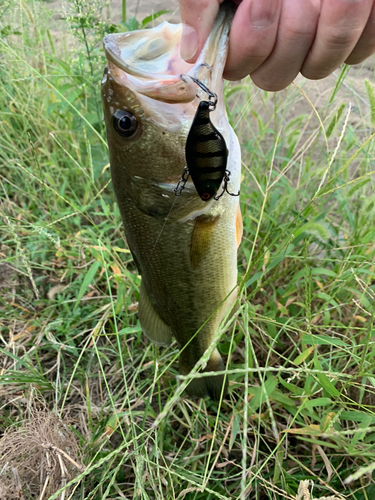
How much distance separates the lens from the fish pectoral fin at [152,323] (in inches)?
64.1

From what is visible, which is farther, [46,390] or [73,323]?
[73,323]

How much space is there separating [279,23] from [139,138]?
1.92 ft

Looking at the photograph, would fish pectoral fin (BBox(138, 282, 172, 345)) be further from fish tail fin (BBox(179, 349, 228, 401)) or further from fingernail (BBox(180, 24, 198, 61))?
fingernail (BBox(180, 24, 198, 61))

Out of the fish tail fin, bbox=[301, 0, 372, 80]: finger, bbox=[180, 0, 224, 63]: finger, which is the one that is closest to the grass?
the fish tail fin

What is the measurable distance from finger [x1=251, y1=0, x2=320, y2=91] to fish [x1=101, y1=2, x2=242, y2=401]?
0.60 feet

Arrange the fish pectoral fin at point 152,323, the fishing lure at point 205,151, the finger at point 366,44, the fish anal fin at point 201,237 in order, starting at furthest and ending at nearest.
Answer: the fish pectoral fin at point 152,323, the fish anal fin at point 201,237, the finger at point 366,44, the fishing lure at point 205,151

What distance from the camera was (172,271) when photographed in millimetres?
1438

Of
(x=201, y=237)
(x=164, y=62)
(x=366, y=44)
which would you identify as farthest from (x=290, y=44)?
(x=201, y=237)

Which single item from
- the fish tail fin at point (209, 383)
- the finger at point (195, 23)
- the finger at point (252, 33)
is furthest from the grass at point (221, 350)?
the finger at point (195, 23)

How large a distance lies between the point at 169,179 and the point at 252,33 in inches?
21.0

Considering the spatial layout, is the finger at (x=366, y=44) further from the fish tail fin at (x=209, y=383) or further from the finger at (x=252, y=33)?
the fish tail fin at (x=209, y=383)

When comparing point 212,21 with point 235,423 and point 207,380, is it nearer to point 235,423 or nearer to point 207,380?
point 207,380

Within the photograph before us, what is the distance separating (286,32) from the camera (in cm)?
112

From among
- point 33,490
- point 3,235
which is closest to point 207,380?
point 33,490
